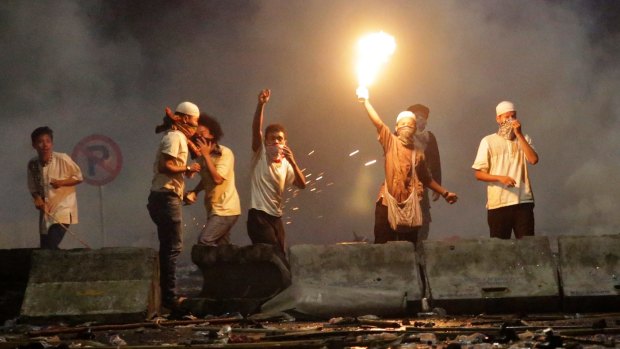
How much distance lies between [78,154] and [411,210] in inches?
197

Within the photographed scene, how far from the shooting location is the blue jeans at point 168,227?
30.6ft

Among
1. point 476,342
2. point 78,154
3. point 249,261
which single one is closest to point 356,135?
point 78,154

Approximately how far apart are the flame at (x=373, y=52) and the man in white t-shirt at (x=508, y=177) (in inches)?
68.3

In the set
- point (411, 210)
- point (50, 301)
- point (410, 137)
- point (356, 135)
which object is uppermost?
point (356, 135)

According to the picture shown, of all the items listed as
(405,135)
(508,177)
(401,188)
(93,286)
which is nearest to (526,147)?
(508,177)

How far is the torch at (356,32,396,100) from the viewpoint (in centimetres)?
1096

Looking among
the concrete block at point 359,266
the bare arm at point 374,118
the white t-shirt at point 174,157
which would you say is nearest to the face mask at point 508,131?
the bare arm at point 374,118

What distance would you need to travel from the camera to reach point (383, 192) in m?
10.1

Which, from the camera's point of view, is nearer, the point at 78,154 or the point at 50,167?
the point at 50,167

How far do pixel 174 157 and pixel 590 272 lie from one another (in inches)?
187

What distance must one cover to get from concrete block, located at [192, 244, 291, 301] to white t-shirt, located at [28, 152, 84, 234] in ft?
6.47

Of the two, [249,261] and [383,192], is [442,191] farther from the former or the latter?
[249,261]

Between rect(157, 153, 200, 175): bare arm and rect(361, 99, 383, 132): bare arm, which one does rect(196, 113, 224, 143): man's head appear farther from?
rect(361, 99, 383, 132): bare arm

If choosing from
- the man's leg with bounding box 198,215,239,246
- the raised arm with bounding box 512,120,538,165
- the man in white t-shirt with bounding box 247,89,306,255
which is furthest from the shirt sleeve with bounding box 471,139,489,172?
the man's leg with bounding box 198,215,239,246
